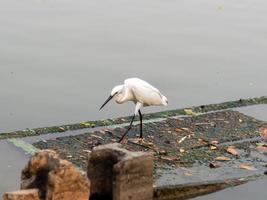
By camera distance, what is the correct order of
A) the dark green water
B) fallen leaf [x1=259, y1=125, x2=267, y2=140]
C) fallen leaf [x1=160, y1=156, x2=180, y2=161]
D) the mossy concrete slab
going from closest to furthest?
the mossy concrete slab, fallen leaf [x1=160, y1=156, x2=180, y2=161], fallen leaf [x1=259, y1=125, x2=267, y2=140], the dark green water

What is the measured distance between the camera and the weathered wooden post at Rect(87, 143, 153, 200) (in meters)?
4.89

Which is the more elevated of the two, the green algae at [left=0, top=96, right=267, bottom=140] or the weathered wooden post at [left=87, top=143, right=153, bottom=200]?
the green algae at [left=0, top=96, right=267, bottom=140]

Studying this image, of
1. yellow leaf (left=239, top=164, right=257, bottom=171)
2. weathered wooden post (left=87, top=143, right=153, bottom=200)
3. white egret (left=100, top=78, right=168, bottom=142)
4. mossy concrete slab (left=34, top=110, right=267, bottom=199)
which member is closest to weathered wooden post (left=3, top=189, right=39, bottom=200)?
weathered wooden post (left=87, top=143, right=153, bottom=200)

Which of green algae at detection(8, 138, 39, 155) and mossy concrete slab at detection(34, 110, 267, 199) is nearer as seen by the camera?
mossy concrete slab at detection(34, 110, 267, 199)

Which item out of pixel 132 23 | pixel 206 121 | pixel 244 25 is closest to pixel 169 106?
pixel 206 121

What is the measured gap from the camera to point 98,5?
1273cm

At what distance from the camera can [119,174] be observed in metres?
4.85

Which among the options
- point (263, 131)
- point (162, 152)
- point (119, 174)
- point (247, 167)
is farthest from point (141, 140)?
point (119, 174)

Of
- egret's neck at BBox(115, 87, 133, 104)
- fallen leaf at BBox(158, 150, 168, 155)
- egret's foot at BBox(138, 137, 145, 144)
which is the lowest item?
fallen leaf at BBox(158, 150, 168, 155)

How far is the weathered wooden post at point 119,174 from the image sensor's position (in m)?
4.89

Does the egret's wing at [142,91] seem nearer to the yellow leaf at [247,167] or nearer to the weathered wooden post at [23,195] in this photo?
the yellow leaf at [247,167]

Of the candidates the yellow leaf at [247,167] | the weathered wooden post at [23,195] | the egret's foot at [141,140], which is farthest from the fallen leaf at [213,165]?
the weathered wooden post at [23,195]

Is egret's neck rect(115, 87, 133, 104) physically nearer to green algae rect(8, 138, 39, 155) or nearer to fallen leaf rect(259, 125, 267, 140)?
green algae rect(8, 138, 39, 155)

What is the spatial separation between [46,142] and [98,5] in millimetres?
6816
